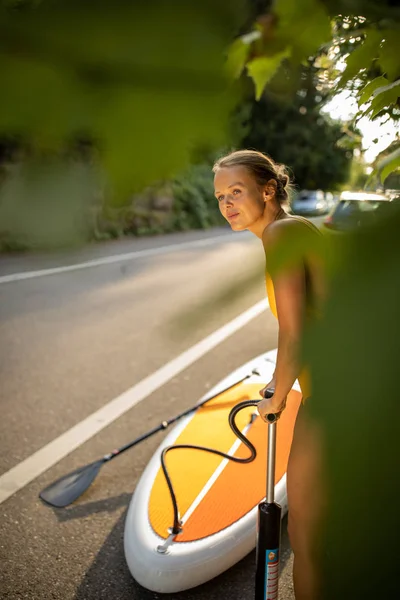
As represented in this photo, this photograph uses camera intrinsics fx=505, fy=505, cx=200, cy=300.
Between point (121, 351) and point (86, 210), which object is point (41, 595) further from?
point (121, 351)

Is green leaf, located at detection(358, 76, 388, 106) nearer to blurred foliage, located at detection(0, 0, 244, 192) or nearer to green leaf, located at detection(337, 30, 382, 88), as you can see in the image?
green leaf, located at detection(337, 30, 382, 88)

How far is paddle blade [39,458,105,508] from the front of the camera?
7.15ft

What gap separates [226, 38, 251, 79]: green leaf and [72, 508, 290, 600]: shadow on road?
5.90ft

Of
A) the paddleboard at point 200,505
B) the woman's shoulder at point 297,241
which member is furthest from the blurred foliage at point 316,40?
the paddleboard at point 200,505

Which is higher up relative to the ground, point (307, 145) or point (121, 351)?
point (307, 145)

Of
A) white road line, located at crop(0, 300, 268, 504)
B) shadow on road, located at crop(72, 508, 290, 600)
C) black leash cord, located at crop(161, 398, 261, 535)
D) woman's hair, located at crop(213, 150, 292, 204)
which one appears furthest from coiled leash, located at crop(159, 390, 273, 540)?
woman's hair, located at crop(213, 150, 292, 204)

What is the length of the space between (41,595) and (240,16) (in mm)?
1910

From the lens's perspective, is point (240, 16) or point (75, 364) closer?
point (240, 16)

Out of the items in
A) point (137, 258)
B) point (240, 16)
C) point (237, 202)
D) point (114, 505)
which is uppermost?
point (240, 16)

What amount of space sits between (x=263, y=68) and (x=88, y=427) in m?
2.73

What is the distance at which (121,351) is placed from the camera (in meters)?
4.12

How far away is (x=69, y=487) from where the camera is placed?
2.23 metres

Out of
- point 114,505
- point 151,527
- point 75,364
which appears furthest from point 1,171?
point 75,364

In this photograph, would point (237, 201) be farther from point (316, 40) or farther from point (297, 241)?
point (297, 241)
